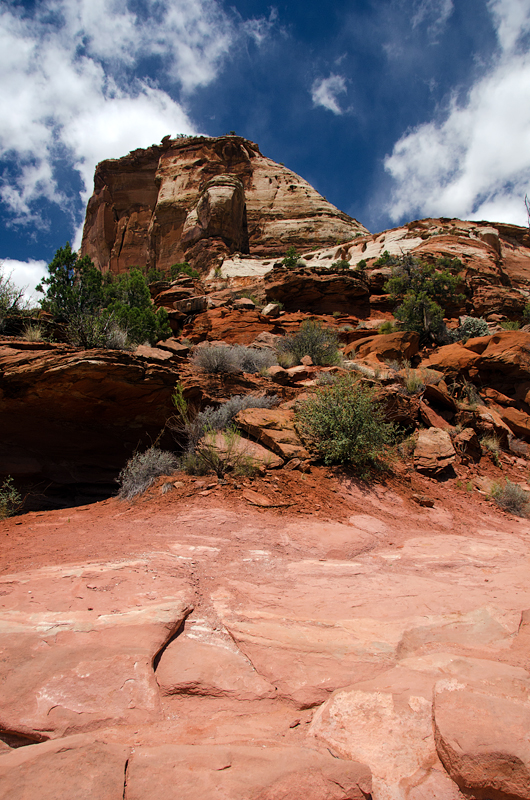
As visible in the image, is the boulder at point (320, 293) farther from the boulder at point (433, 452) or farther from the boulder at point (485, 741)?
the boulder at point (485, 741)

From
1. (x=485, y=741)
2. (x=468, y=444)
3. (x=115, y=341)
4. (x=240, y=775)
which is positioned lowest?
(x=240, y=775)

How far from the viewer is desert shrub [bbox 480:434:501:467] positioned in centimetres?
784

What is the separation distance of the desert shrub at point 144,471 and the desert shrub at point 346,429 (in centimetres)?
230

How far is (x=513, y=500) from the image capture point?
6230mm

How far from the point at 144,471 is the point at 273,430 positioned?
215cm

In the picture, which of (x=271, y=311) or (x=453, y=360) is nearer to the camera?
(x=453, y=360)

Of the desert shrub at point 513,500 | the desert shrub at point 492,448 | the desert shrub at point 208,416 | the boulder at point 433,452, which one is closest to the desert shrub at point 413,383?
the boulder at point 433,452

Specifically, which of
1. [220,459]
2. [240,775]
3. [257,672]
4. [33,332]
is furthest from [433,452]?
[33,332]

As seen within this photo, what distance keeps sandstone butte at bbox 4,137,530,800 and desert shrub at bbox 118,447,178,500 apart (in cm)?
24

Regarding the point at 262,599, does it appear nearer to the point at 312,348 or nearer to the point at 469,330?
the point at 312,348

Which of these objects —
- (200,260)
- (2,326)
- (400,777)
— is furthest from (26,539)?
(200,260)

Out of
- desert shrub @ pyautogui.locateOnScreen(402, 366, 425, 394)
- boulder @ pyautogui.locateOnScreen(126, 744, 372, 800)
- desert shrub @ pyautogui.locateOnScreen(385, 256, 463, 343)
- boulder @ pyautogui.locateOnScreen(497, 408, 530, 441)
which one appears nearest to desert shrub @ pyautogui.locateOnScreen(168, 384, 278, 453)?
desert shrub @ pyautogui.locateOnScreen(402, 366, 425, 394)

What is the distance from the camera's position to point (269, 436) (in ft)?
20.1

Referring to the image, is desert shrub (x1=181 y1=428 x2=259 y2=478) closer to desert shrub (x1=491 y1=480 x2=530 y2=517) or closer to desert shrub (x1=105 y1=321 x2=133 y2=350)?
desert shrub (x1=105 y1=321 x2=133 y2=350)
